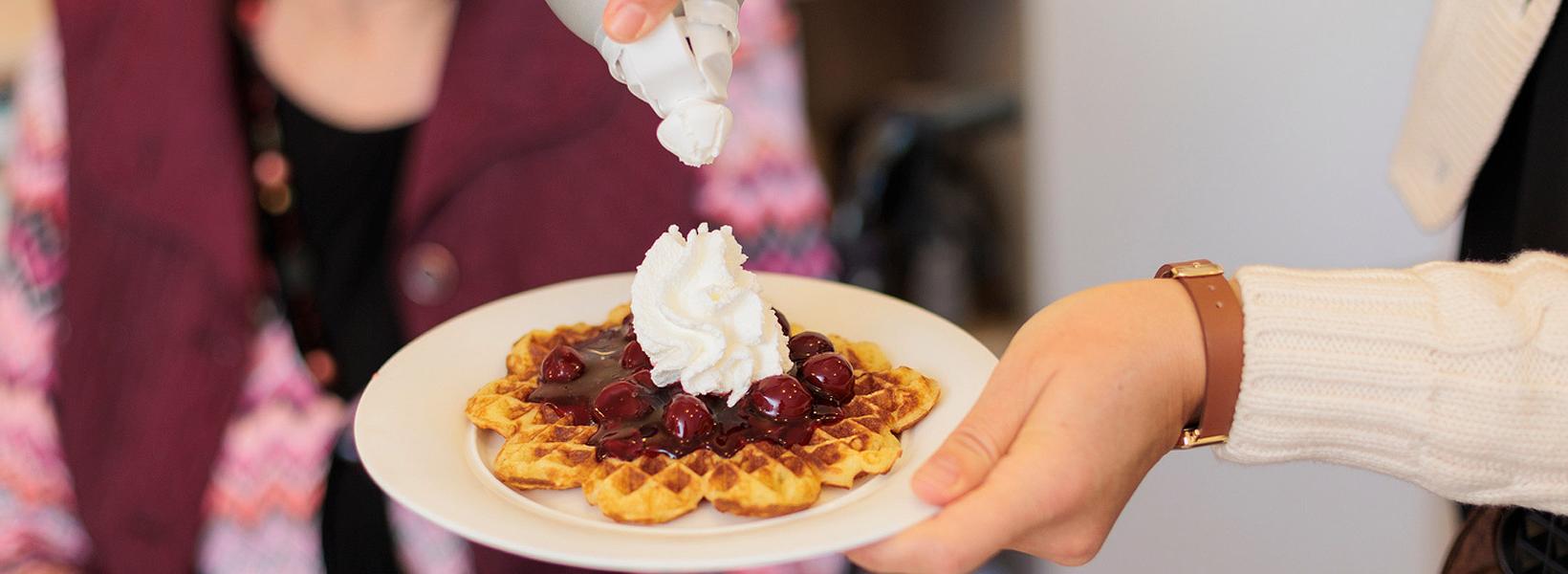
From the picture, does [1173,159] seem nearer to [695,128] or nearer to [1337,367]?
[1337,367]

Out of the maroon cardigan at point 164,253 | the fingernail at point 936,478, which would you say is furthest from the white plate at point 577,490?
the maroon cardigan at point 164,253

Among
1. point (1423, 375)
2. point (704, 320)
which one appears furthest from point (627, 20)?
point (1423, 375)

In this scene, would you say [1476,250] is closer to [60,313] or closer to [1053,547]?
[1053,547]

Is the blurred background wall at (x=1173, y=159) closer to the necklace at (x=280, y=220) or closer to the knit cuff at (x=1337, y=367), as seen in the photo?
the necklace at (x=280, y=220)

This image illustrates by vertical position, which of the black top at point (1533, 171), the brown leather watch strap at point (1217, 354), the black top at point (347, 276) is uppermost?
the black top at point (1533, 171)

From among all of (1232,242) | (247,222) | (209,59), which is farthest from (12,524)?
(1232,242)

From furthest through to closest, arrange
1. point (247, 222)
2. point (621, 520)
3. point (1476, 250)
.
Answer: point (247, 222) → point (1476, 250) → point (621, 520)

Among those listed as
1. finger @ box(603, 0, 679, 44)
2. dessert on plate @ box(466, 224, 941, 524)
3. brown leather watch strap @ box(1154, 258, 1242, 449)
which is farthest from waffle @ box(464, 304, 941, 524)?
finger @ box(603, 0, 679, 44)
